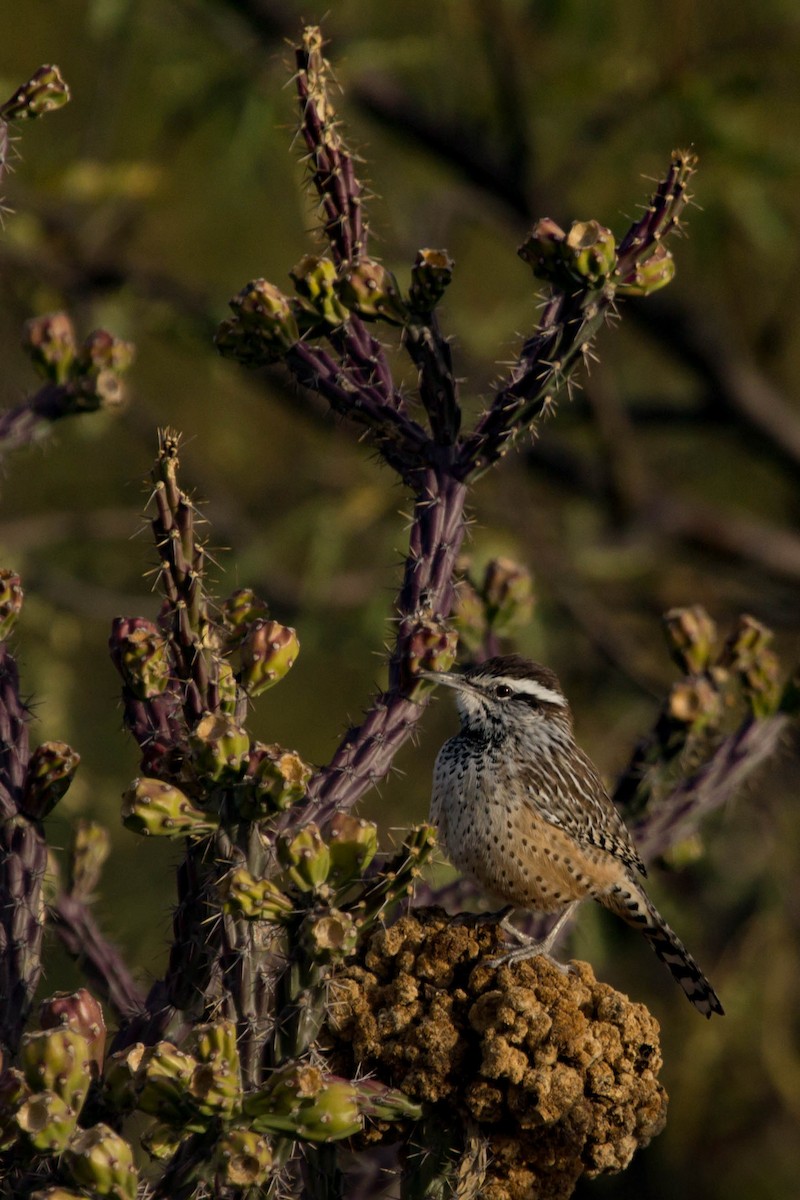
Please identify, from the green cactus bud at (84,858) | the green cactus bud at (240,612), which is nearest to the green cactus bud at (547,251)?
the green cactus bud at (240,612)

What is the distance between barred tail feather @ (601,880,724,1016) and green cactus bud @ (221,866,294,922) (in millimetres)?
1374

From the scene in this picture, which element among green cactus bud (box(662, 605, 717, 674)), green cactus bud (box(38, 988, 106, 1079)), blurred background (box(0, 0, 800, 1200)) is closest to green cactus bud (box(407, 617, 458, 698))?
green cactus bud (box(38, 988, 106, 1079))

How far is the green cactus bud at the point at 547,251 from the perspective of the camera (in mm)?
2539

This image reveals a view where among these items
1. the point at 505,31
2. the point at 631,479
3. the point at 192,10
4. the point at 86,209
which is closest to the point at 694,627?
the point at 631,479

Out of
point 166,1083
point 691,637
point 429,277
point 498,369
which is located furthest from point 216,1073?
point 498,369

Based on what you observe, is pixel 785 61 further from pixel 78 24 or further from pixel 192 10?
pixel 78 24

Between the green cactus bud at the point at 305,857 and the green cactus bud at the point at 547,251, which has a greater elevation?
the green cactus bud at the point at 547,251

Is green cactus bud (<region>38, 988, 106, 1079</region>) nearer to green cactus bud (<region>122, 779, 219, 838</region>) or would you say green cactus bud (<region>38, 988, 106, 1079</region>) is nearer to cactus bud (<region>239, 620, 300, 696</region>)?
green cactus bud (<region>122, 779, 219, 838</region>)

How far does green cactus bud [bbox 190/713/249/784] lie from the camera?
2.20m

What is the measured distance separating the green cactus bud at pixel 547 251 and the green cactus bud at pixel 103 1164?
5.08ft

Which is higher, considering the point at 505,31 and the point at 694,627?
the point at 505,31

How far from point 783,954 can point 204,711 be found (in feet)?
17.4

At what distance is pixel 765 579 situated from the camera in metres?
7.18

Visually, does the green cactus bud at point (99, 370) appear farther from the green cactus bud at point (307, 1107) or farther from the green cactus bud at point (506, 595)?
the green cactus bud at point (307, 1107)
